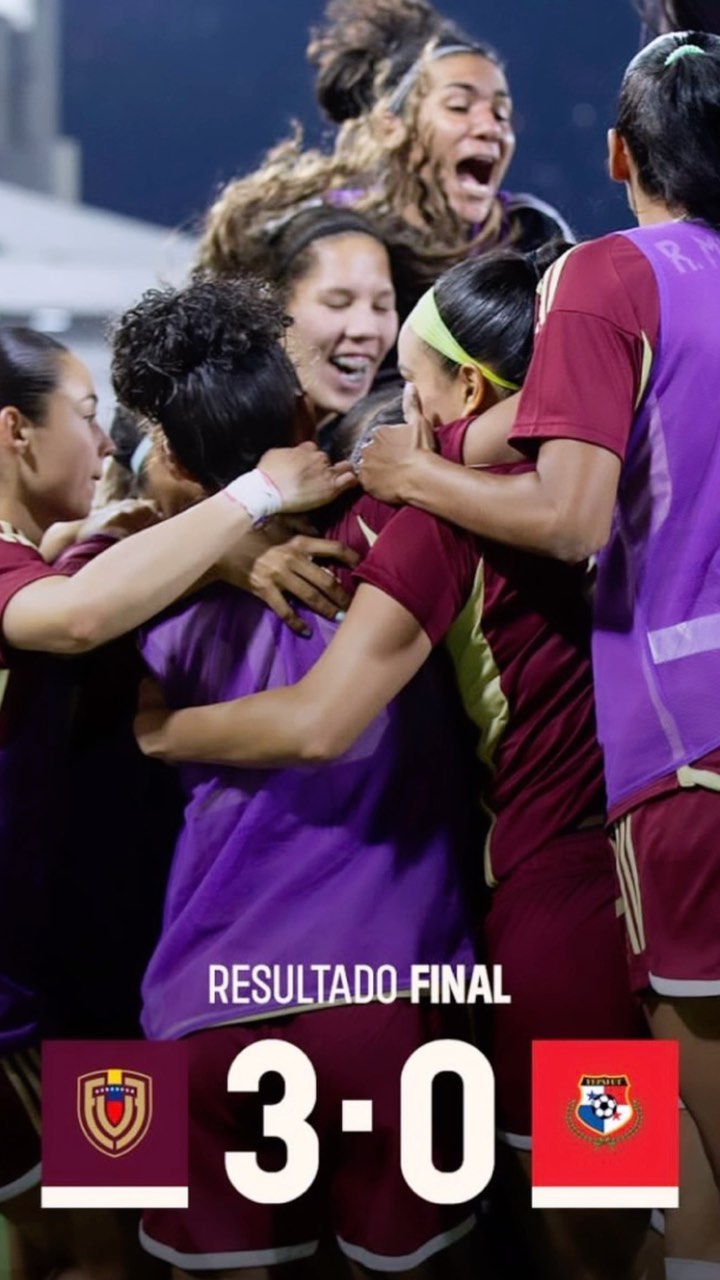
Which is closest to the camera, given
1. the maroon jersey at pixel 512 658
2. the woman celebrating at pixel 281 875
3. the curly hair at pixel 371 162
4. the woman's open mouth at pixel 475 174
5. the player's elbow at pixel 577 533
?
the player's elbow at pixel 577 533

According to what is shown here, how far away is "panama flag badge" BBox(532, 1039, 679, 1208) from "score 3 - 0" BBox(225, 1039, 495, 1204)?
0.07 metres

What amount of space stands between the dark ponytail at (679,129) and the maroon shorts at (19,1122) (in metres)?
1.36

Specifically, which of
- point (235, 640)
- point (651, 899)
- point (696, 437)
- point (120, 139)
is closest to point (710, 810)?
point (651, 899)

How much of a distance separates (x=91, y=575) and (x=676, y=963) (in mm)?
826

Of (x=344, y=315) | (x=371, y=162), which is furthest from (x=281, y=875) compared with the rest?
(x=371, y=162)

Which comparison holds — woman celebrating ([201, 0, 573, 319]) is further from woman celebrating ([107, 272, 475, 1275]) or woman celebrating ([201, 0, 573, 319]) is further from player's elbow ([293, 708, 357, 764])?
player's elbow ([293, 708, 357, 764])

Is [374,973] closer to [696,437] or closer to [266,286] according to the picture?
[696,437]

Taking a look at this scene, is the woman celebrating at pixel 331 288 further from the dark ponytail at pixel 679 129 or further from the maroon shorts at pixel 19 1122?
the maroon shorts at pixel 19 1122

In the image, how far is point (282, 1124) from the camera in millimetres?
2160

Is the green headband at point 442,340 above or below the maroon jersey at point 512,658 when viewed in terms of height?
above

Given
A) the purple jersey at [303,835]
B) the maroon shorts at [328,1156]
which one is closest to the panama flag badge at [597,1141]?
the maroon shorts at [328,1156]

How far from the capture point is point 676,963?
1.96 metres

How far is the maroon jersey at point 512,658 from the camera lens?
6.49 ft

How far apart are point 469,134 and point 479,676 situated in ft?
3.50
